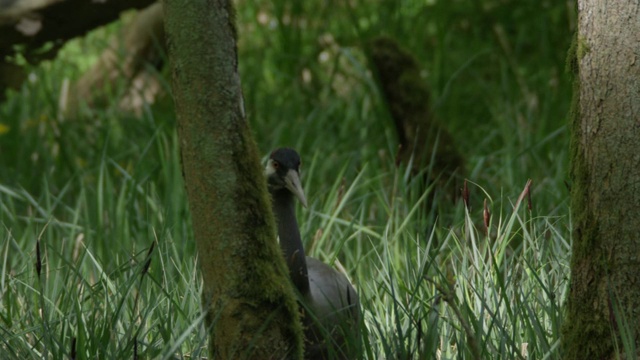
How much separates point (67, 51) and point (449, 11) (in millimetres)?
3127

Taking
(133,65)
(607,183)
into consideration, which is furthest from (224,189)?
(133,65)

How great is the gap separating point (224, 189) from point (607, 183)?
787mm

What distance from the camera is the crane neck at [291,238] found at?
9.16ft

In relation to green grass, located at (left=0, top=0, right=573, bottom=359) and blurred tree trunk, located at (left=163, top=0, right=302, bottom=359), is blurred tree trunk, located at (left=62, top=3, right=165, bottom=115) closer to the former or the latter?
green grass, located at (left=0, top=0, right=573, bottom=359)

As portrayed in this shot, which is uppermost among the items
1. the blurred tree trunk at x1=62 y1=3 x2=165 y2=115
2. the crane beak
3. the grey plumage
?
the blurred tree trunk at x1=62 y1=3 x2=165 y2=115

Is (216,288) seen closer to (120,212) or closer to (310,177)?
(120,212)

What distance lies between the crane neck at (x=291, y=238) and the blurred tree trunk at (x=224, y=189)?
0.56 m

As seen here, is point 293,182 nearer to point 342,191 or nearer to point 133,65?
point 342,191

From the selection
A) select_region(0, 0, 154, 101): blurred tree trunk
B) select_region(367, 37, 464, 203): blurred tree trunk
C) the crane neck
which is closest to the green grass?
select_region(367, 37, 464, 203): blurred tree trunk

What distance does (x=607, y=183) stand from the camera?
6.69 ft

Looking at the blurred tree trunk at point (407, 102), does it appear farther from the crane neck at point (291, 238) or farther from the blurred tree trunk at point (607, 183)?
the blurred tree trunk at point (607, 183)

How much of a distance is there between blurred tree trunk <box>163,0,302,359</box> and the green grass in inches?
9.6

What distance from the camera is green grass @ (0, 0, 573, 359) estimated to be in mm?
2508

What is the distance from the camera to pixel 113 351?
2186mm
